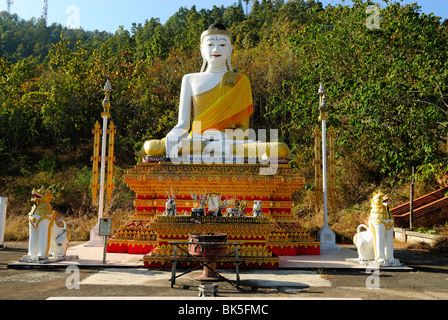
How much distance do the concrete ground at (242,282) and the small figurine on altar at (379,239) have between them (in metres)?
0.32

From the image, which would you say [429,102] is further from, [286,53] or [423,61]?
[286,53]

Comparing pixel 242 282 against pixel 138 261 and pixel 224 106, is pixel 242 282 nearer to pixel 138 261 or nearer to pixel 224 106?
pixel 138 261

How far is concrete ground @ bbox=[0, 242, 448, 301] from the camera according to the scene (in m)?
4.74

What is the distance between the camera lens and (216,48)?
11.3m

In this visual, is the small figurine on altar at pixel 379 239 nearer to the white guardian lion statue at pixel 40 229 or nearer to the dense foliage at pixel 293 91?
the dense foliage at pixel 293 91

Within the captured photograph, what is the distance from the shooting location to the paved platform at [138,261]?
264 inches

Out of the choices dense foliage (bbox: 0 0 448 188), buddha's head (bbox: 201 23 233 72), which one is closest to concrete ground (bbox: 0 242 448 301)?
dense foliage (bbox: 0 0 448 188)

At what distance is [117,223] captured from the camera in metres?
12.4

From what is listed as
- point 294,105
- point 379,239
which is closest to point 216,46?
point 294,105

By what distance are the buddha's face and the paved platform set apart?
19.6 feet

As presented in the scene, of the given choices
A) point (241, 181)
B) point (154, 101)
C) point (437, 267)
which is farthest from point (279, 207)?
point (154, 101)

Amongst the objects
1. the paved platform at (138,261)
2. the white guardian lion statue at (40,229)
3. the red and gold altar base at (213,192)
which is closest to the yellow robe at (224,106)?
the red and gold altar base at (213,192)

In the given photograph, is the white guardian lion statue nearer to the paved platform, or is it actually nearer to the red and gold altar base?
the paved platform
